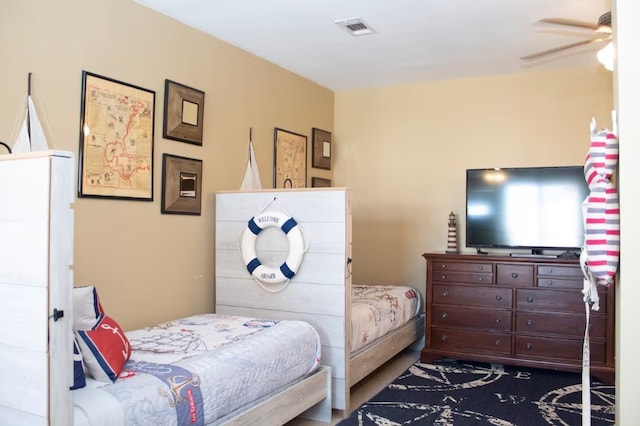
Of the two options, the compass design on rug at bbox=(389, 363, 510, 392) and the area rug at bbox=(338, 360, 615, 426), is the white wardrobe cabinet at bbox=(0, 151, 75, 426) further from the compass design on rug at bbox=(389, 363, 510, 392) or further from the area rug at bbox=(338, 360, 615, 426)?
the compass design on rug at bbox=(389, 363, 510, 392)

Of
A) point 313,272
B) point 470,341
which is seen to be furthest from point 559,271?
point 313,272

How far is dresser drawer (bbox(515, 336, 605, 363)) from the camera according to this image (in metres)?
3.88

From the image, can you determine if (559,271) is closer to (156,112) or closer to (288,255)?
(288,255)

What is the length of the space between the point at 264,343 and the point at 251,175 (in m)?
1.76

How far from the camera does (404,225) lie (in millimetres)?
5086

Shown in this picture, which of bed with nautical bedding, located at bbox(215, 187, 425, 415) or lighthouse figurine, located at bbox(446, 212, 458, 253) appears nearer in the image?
bed with nautical bedding, located at bbox(215, 187, 425, 415)

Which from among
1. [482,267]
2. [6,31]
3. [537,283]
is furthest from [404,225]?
[6,31]

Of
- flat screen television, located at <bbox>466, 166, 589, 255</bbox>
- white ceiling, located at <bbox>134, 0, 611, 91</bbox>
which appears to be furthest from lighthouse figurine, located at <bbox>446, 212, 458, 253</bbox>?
white ceiling, located at <bbox>134, 0, 611, 91</bbox>

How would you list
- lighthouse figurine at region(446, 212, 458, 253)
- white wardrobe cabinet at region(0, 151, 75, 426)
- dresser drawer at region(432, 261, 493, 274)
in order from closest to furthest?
1. white wardrobe cabinet at region(0, 151, 75, 426)
2. dresser drawer at region(432, 261, 493, 274)
3. lighthouse figurine at region(446, 212, 458, 253)

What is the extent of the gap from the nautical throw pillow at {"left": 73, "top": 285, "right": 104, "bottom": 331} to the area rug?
57.8 inches

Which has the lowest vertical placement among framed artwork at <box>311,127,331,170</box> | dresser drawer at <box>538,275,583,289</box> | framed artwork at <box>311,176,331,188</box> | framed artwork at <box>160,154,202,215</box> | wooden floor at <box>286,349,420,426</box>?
wooden floor at <box>286,349,420,426</box>

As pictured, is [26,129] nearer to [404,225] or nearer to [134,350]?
A: [134,350]

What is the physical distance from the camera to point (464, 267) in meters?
4.26

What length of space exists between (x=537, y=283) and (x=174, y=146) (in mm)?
2760
